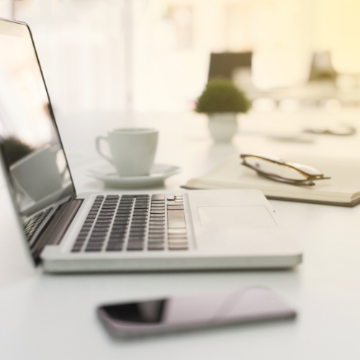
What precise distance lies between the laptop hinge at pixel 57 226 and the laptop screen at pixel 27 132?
0.02 m

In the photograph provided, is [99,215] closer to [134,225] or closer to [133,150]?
[134,225]

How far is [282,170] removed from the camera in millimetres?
831

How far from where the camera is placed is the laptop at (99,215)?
0.40m

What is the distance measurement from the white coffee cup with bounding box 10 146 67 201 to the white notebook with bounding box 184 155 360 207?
28 centimetres

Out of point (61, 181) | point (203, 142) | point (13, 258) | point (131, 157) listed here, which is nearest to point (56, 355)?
point (13, 258)

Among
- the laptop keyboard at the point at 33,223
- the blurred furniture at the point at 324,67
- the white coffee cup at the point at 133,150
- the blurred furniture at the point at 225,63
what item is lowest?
the blurred furniture at the point at 324,67

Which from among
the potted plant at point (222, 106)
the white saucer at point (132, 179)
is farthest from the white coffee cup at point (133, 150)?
the potted plant at point (222, 106)

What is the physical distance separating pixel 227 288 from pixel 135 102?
62.3 inches

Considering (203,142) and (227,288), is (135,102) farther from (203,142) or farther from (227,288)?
(227,288)

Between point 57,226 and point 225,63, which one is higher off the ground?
point 57,226

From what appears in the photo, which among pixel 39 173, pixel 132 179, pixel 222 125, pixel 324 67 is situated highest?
pixel 39 173

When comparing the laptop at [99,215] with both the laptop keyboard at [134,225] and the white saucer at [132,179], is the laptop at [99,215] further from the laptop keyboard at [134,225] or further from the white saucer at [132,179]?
the white saucer at [132,179]

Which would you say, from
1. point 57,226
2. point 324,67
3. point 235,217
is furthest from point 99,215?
point 324,67

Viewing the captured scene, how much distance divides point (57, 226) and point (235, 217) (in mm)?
209
